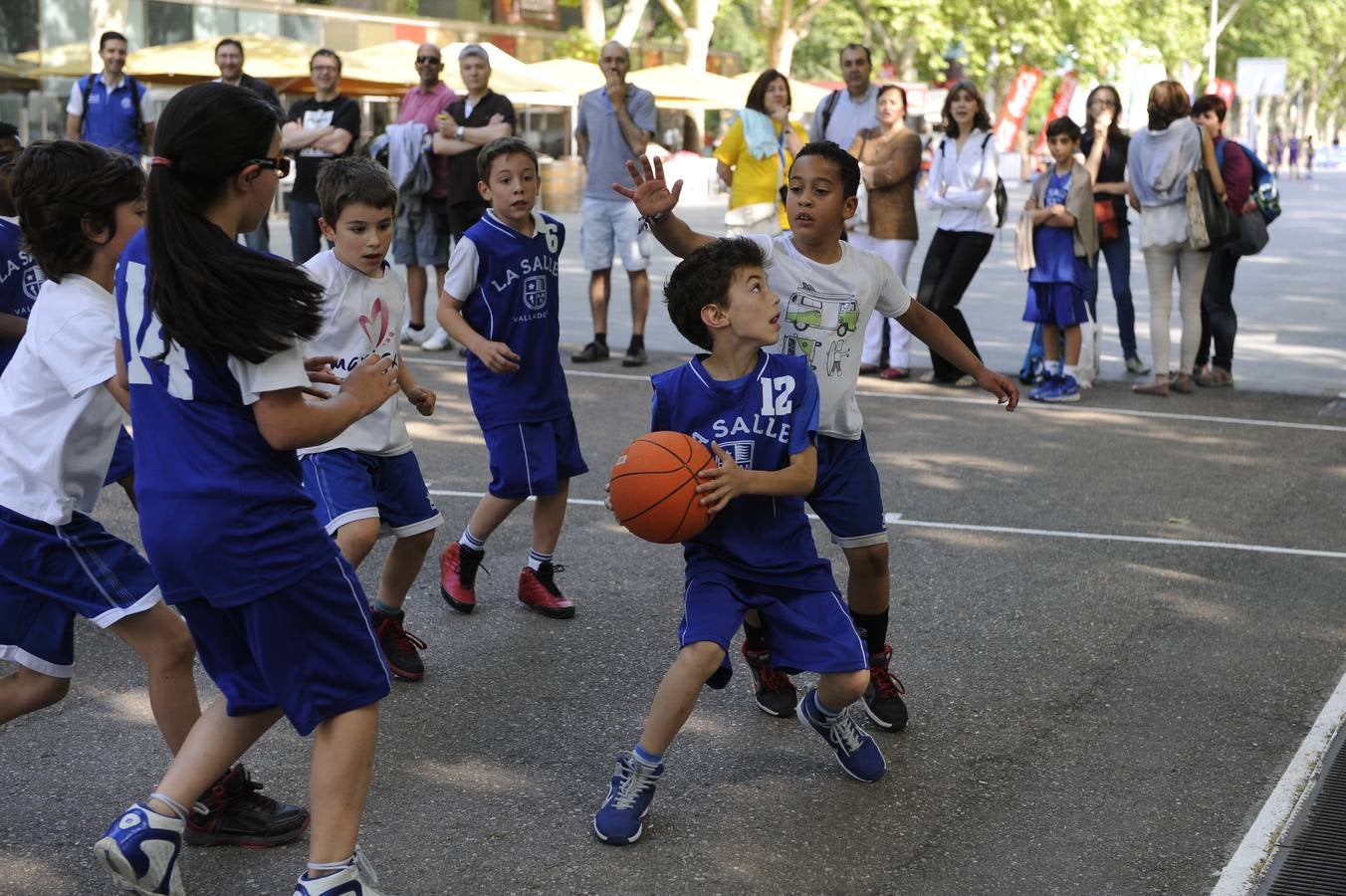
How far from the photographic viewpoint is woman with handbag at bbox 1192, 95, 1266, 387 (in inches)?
420

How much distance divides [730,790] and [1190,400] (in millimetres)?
7201

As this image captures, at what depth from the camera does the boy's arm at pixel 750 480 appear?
396cm

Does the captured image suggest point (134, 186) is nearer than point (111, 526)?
Yes

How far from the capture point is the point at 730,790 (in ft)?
14.5

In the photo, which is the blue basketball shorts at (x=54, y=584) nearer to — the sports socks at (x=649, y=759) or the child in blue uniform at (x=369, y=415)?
the child in blue uniform at (x=369, y=415)

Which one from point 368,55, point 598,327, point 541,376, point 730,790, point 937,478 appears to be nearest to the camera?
point 730,790

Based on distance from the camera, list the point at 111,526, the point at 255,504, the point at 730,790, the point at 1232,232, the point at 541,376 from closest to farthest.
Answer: the point at 255,504
the point at 730,790
the point at 541,376
the point at 111,526
the point at 1232,232

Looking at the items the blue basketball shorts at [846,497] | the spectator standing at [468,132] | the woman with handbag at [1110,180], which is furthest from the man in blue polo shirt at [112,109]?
the blue basketball shorts at [846,497]

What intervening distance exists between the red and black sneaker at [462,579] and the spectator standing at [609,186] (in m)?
5.89

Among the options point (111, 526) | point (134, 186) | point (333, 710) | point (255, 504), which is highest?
point (134, 186)

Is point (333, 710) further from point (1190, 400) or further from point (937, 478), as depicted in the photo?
point (1190, 400)

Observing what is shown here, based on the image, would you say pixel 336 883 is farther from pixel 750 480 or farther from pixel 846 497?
pixel 846 497

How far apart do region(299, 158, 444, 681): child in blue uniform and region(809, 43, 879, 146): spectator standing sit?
23.1ft

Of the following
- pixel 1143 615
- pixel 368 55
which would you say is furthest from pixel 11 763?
pixel 368 55
